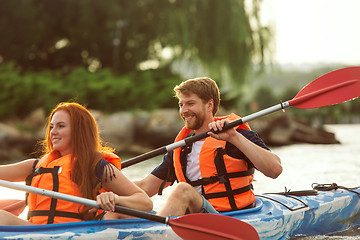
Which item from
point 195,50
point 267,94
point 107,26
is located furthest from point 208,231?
point 267,94

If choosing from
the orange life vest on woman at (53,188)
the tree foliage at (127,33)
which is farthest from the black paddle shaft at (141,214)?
the tree foliage at (127,33)

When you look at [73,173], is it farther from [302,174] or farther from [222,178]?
[302,174]

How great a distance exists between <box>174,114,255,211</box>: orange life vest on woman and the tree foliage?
982 centimetres

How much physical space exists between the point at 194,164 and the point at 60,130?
97cm

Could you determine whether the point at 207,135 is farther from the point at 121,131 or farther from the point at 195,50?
the point at 195,50

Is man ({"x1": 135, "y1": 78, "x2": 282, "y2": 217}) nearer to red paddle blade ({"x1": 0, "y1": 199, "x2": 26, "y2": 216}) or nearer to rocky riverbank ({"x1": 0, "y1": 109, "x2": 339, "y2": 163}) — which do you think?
red paddle blade ({"x1": 0, "y1": 199, "x2": 26, "y2": 216})

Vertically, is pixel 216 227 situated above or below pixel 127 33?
below

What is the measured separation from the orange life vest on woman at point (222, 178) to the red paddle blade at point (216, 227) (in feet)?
0.87

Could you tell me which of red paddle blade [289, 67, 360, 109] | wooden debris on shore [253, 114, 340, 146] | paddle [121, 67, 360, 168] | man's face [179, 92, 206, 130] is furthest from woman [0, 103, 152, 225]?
wooden debris on shore [253, 114, 340, 146]

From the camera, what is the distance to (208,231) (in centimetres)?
229

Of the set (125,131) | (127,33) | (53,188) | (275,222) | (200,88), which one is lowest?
(275,222)

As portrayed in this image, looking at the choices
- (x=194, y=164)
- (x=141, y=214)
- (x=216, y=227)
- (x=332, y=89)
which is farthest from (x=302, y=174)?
(x=141, y=214)

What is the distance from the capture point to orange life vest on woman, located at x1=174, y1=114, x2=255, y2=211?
2.53m

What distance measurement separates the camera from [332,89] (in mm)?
3059
